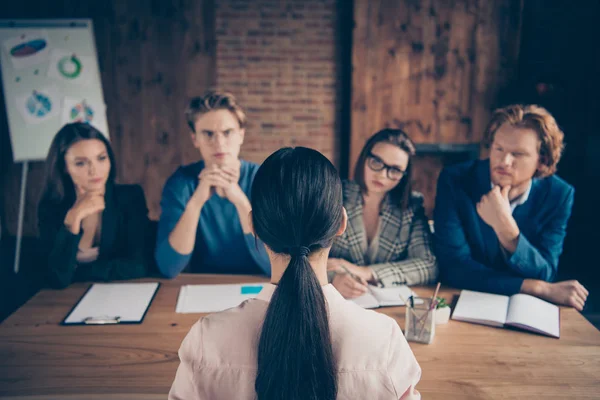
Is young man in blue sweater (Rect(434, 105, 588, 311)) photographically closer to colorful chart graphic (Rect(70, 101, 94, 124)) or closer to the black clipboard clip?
the black clipboard clip

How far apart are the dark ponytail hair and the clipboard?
2.69 feet

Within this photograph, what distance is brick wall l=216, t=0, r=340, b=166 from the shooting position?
14.1 feet

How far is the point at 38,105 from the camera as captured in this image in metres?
3.88

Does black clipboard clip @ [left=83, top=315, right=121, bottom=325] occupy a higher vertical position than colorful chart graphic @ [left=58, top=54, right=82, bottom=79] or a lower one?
lower

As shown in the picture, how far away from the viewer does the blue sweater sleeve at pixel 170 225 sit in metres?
1.89

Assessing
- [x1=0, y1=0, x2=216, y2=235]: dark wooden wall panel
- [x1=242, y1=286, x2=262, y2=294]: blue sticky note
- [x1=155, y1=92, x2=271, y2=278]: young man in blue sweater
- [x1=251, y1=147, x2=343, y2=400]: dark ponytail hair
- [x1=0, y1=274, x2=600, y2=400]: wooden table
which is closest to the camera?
[x1=251, y1=147, x2=343, y2=400]: dark ponytail hair

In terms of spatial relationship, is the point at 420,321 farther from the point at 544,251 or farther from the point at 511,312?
the point at 544,251

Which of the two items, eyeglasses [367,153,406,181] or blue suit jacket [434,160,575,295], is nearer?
blue suit jacket [434,160,575,295]

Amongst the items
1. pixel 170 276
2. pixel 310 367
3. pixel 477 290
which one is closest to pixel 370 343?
pixel 310 367

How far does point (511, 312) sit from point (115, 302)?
1316 mm

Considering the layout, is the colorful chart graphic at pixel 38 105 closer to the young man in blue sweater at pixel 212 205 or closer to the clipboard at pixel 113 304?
the young man in blue sweater at pixel 212 205

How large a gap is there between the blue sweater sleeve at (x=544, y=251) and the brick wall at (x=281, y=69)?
265 cm

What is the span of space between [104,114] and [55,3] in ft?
3.60

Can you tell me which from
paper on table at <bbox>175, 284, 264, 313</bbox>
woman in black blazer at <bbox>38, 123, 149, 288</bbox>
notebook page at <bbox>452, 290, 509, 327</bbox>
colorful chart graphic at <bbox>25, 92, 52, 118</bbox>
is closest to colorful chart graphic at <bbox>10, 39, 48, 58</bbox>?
colorful chart graphic at <bbox>25, 92, 52, 118</bbox>
